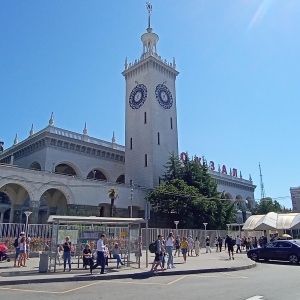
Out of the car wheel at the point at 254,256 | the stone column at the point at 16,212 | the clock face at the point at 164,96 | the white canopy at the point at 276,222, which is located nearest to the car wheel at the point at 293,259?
the car wheel at the point at 254,256

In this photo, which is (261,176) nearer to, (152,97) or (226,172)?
(226,172)

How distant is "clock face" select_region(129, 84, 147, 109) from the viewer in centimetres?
4678

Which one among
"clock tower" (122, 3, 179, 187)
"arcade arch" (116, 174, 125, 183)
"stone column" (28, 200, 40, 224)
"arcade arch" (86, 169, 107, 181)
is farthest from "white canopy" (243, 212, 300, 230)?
"arcade arch" (116, 174, 125, 183)

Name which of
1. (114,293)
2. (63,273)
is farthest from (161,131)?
(114,293)

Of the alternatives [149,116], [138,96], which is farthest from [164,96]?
[149,116]

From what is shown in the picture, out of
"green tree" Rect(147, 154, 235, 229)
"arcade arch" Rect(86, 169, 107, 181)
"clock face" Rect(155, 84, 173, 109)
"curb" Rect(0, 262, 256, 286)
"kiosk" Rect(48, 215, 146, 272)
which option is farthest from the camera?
"clock face" Rect(155, 84, 173, 109)

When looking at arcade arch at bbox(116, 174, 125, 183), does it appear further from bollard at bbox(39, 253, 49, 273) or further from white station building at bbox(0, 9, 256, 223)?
bollard at bbox(39, 253, 49, 273)

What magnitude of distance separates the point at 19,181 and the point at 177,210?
16847 mm

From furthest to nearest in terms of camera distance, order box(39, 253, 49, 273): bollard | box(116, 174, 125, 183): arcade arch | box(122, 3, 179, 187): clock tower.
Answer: box(116, 174, 125, 183): arcade arch < box(122, 3, 179, 187): clock tower < box(39, 253, 49, 273): bollard

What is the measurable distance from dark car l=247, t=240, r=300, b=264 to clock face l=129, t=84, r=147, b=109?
2969 cm

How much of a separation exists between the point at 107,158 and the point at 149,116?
813 cm

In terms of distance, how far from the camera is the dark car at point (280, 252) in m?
19.2

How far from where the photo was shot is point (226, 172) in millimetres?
63500

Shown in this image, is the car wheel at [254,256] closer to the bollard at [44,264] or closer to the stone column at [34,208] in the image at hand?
the bollard at [44,264]
